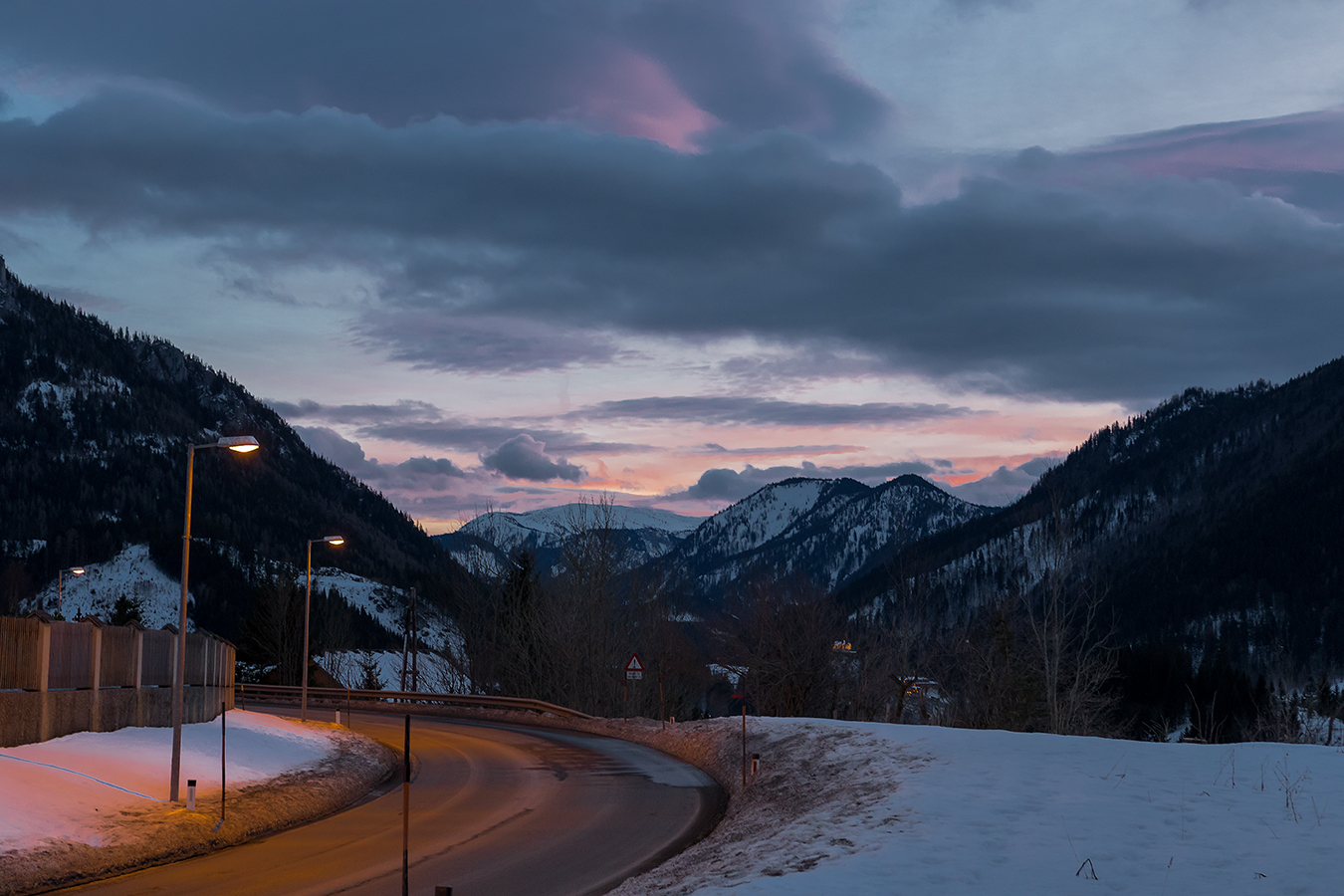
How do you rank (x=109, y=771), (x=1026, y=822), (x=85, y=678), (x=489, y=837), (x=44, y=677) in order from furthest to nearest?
1. (x=85, y=678)
2. (x=44, y=677)
3. (x=109, y=771)
4. (x=489, y=837)
5. (x=1026, y=822)

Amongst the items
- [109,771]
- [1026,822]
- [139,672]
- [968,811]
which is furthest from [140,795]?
[1026,822]

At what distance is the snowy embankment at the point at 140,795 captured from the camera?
54.4 ft

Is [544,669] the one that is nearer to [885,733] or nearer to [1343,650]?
[885,733]

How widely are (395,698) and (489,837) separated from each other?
4613 cm

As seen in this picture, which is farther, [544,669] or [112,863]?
[544,669]

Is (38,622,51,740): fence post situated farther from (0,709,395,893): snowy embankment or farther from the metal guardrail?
the metal guardrail

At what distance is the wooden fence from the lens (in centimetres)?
2225

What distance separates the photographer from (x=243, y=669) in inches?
3499

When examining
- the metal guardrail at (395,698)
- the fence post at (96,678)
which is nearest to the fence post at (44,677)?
the fence post at (96,678)

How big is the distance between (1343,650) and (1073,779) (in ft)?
709

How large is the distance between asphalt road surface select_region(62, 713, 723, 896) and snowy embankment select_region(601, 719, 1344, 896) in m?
1.26

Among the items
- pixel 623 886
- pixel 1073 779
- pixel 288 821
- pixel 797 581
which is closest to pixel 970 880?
pixel 623 886

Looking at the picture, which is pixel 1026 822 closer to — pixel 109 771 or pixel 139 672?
pixel 109 771

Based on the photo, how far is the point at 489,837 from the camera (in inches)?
786
